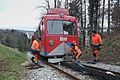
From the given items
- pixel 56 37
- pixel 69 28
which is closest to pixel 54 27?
pixel 56 37

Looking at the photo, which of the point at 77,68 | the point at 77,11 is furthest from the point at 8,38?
the point at 77,68

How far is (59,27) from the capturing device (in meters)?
17.9

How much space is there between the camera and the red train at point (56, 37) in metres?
17.6

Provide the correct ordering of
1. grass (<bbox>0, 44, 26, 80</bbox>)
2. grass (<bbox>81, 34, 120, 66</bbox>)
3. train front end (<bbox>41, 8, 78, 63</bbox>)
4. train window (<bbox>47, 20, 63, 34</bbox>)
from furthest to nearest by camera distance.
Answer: grass (<bbox>81, 34, 120, 66</bbox>) → train window (<bbox>47, 20, 63, 34</bbox>) → train front end (<bbox>41, 8, 78, 63</bbox>) → grass (<bbox>0, 44, 26, 80</bbox>)

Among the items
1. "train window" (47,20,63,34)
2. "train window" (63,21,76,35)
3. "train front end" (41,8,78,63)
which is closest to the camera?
"train front end" (41,8,78,63)

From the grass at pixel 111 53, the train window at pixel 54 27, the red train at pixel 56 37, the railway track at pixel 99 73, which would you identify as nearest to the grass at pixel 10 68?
the red train at pixel 56 37

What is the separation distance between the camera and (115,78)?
374 inches

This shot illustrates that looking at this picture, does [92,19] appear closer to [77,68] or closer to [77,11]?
[77,11]

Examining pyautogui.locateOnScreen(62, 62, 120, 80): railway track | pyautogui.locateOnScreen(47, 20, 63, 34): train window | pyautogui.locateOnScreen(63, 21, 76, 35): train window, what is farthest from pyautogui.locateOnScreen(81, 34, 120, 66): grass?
pyautogui.locateOnScreen(62, 62, 120, 80): railway track

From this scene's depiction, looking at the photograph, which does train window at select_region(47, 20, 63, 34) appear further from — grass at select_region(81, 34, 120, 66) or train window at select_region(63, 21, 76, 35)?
grass at select_region(81, 34, 120, 66)

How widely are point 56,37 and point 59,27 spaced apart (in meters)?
0.70

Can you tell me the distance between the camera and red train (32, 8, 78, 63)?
17.6 meters

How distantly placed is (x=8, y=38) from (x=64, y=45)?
62.7 m

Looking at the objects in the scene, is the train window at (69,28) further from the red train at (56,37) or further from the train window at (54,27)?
the train window at (54,27)
